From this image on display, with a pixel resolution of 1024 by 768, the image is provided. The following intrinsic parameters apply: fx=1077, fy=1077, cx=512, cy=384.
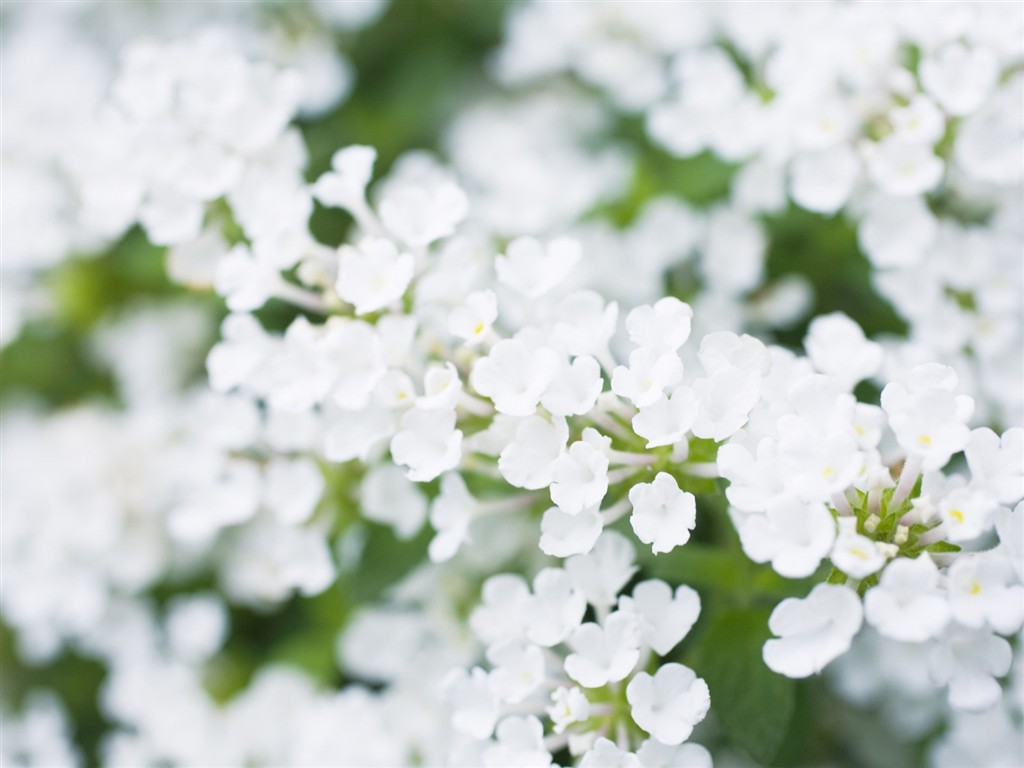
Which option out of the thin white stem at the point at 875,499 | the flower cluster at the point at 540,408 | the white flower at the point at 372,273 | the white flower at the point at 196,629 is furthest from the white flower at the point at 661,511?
the white flower at the point at 196,629

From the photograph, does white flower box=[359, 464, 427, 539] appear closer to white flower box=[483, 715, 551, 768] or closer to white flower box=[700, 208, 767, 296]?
white flower box=[483, 715, 551, 768]

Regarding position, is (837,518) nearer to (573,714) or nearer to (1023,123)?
(573,714)

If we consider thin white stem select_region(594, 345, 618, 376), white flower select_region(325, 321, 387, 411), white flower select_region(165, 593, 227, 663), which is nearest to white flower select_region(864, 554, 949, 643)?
thin white stem select_region(594, 345, 618, 376)

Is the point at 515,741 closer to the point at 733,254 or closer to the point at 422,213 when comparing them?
the point at 422,213

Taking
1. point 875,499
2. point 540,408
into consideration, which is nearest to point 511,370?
point 540,408

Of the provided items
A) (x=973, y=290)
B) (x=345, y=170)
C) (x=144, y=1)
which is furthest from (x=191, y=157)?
(x=144, y=1)

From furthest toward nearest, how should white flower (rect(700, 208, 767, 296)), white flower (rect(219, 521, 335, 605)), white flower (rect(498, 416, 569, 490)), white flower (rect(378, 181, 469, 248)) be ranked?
white flower (rect(700, 208, 767, 296))
white flower (rect(219, 521, 335, 605))
white flower (rect(378, 181, 469, 248))
white flower (rect(498, 416, 569, 490))

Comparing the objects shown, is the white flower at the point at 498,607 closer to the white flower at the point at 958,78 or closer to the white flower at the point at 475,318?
the white flower at the point at 475,318
